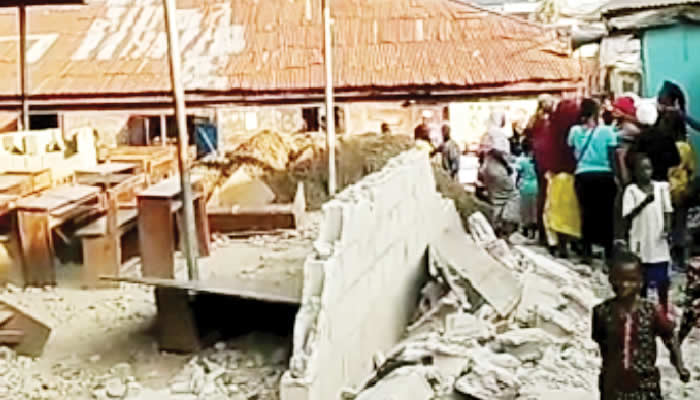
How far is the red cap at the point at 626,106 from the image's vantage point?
997 cm

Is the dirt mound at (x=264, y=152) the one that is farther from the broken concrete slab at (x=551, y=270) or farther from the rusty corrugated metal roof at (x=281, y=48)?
the broken concrete slab at (x=551, y=270)

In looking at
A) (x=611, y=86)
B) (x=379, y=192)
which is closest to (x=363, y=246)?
(x=379, y=192)

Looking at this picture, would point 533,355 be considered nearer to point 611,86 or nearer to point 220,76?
point 611,86

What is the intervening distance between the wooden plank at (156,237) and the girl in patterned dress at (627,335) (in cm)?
513

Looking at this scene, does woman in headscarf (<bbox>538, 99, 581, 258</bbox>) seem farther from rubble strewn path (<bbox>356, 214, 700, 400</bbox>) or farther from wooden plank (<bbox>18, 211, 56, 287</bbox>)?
wooden plank (<bbox>18, 211, 56, 287</bbox>)

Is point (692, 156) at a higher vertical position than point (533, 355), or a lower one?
higher

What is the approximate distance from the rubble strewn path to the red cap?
1.37 metres

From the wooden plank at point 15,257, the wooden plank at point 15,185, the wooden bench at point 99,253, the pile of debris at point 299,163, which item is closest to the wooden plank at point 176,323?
the wooden bench at point 99,253

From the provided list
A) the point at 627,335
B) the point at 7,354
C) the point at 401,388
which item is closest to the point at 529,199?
the point at 7,354

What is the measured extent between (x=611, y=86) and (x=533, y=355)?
8.93m

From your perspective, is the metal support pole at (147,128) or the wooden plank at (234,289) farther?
the metal support pole at (147,128)

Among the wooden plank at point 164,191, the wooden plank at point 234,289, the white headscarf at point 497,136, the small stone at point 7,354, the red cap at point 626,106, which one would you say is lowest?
the small stone at point 7,354

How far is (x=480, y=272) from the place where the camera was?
8.92 metres

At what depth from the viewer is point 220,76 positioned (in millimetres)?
17984
